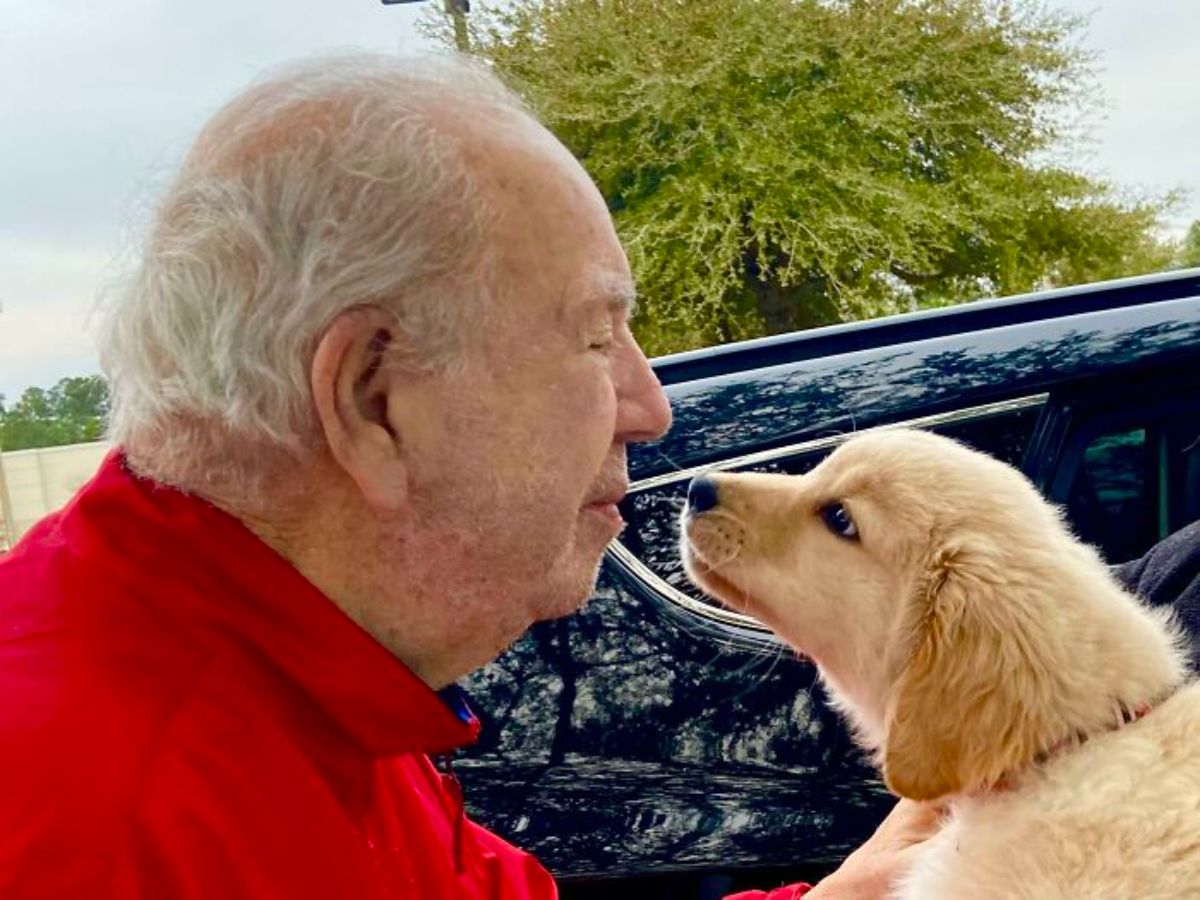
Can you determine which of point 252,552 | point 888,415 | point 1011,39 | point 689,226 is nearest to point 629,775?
point 888,415

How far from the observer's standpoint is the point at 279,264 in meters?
1.35

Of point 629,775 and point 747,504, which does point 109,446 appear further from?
point 629,775

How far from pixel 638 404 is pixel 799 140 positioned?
1404 cm

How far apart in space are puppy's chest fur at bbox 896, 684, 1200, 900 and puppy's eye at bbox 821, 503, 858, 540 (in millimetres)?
574

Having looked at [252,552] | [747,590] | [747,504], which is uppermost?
[252,552]

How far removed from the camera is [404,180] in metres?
1.38

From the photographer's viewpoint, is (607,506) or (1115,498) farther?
(1115,498)

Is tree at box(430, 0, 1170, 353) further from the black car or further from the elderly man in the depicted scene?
the elderly man

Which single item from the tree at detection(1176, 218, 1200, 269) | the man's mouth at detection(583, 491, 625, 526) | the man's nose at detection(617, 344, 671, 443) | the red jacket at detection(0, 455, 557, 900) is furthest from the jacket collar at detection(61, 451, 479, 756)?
the tree at detection(1176, 218, 1200, 269)

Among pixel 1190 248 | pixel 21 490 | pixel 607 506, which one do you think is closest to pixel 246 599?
pixel 607 506

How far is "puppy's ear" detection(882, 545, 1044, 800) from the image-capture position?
6.46ft

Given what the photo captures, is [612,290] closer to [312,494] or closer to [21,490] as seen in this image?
[312,494]

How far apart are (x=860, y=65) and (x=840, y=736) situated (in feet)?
45.4

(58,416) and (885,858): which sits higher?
(58,416)
